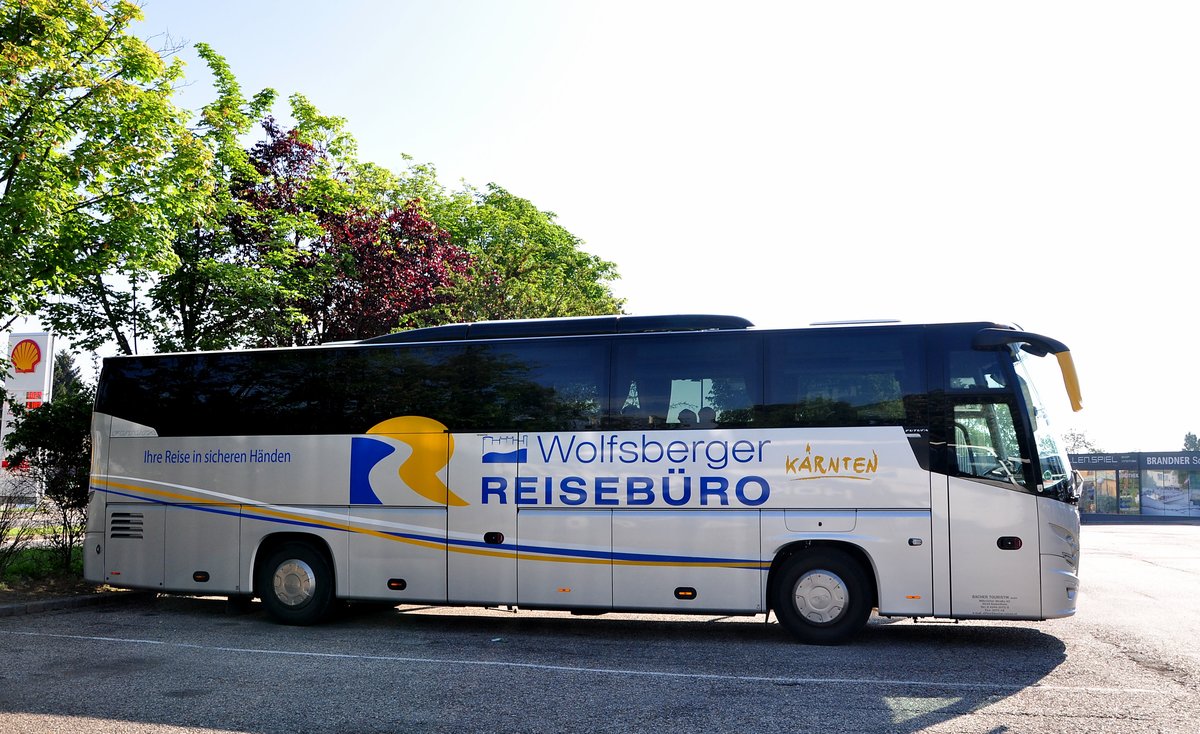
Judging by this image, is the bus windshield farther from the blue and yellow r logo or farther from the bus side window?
the blue and yellow r logo

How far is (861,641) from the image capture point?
10328mm

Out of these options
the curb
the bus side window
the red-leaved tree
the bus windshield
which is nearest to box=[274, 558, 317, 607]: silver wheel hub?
the curb

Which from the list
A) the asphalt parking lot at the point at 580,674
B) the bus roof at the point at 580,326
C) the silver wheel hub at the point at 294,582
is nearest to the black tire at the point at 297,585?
the silver wheel hub at the point at 294,582

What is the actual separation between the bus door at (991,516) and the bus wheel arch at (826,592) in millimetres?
881

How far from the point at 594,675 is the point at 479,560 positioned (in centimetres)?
297

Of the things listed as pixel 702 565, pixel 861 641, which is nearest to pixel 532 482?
pixel 702 565

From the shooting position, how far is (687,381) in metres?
10.6

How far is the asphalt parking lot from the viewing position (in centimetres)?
679

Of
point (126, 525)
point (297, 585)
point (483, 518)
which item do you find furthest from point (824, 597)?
point (126, 525)

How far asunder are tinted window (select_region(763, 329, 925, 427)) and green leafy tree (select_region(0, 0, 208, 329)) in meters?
8.88

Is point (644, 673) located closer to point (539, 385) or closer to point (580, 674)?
point (580, 674)

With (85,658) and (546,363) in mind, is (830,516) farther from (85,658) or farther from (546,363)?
(85,658)

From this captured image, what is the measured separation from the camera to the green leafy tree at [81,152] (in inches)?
481

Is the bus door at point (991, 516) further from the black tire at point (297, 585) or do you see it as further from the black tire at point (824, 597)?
the black tire at point (297, 585)
